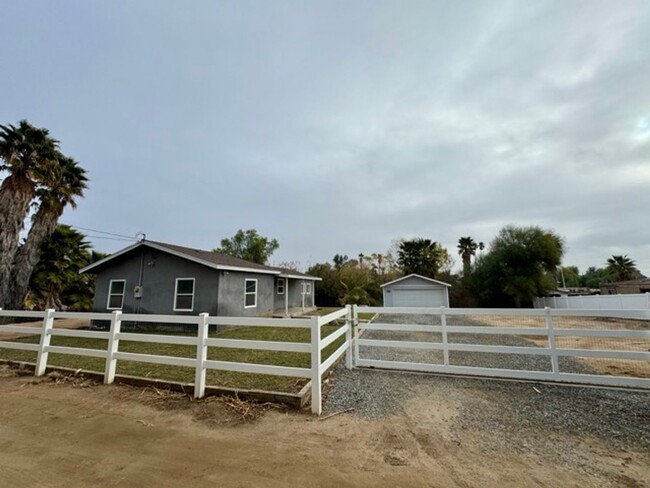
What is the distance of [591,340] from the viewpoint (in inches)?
412

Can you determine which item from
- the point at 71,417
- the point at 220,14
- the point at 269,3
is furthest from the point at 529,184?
the point at 71,417

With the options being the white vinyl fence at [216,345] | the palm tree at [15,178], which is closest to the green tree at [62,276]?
the palm tree at [15,178]

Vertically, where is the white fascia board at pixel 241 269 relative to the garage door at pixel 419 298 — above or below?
above

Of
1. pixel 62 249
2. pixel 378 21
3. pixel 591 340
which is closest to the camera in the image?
pixel 378 21

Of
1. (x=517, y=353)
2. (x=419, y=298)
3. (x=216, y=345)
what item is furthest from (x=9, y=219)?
(x=419, y=298)

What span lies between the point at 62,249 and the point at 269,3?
2000 cm

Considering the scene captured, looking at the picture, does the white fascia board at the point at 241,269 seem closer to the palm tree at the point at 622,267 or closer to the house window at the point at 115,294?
the house window at the point at 115,294

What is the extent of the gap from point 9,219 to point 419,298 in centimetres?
2797

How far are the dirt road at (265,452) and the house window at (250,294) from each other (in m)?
10.3

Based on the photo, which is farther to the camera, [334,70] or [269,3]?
[334,70]

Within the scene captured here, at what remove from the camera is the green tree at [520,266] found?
2423 cm

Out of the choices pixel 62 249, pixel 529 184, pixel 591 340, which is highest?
pixel 529 184

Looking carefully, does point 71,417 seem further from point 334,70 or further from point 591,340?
point 591,340

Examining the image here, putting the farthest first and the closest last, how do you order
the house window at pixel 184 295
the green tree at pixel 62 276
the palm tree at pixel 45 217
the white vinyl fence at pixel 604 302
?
1. the green tree at pixel 62 276
2. the palm tree at pixel 45 217
3. the white vinyl fence at pixel 604 302
4. the house window at pixel 184 295
